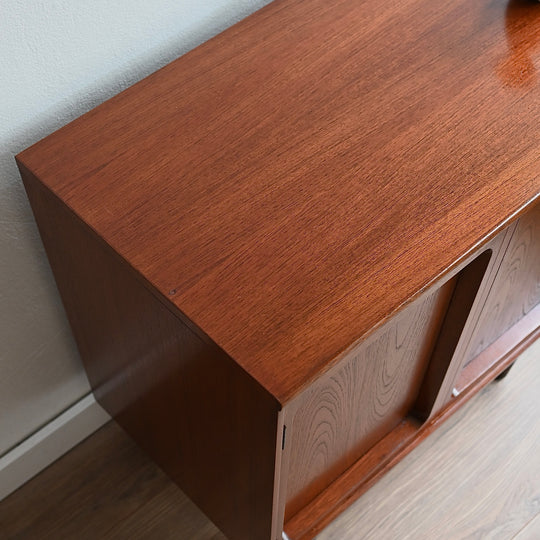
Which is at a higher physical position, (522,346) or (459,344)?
(459,344)

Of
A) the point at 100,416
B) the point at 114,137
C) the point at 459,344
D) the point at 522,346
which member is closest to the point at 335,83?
the point at 114,137

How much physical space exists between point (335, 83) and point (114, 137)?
25 centimetres

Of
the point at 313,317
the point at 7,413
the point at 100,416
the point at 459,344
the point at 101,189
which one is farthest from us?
the point at 100,416

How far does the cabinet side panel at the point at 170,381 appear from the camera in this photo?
71cm

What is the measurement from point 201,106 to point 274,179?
139 millimetres

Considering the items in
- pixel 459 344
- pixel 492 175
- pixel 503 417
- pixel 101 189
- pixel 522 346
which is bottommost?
pixel 503 417

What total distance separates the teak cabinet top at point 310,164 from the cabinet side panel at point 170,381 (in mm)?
36

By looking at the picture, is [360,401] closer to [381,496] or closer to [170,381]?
[170,381]

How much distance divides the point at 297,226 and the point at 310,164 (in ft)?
0.28

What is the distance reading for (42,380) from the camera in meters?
1.11

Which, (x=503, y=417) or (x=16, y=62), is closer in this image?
(x=16, y=62)

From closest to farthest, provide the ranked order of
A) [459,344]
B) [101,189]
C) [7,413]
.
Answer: [101,189] → [459,344] → [7,413]

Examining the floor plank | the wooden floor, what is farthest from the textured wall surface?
the floor plank

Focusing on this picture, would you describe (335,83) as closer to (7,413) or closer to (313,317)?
(313,317)
